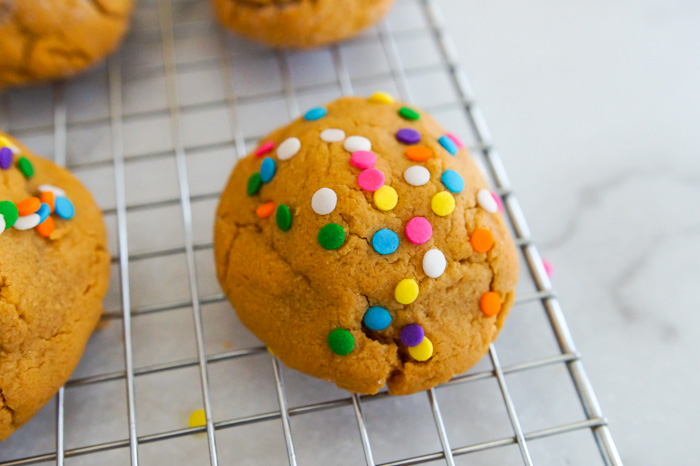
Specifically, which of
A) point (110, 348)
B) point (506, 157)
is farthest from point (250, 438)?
point (506, 157)

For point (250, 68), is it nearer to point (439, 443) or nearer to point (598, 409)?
point (439, 443)

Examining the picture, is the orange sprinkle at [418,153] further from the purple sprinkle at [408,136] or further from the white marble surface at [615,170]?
the white marble surface at [615,170]

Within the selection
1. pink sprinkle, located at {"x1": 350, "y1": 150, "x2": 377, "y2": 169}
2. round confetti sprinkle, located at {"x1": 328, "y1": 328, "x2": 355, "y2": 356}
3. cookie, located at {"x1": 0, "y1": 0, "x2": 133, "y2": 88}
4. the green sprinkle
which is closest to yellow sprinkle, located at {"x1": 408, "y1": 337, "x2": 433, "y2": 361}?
round confetti sprinkle, located at {"x1": 328, "y1": 328, "x2": 355, "y2": 356}

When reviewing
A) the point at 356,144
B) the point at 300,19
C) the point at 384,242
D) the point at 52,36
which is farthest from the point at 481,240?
the point at 52,36

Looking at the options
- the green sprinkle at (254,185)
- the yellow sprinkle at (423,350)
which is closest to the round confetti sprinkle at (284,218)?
the green sprinkle at (254,185)

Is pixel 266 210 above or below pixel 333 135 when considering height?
below

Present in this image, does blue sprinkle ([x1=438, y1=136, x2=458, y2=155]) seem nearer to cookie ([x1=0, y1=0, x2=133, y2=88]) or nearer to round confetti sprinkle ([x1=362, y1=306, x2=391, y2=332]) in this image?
round confetti sprinkle ([x1=362, y1=306, x2=391, y2=332])

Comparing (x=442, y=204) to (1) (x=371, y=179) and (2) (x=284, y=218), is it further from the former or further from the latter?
(2) (x=284, y=218)
